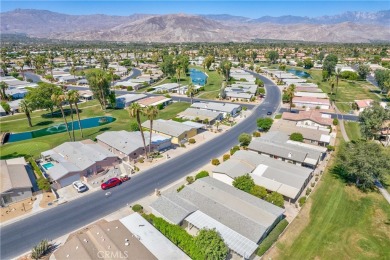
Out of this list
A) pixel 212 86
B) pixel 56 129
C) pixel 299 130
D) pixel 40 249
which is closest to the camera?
pixel 40 249

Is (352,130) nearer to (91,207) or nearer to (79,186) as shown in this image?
(91,207)

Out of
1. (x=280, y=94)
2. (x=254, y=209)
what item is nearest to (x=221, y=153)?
(x=254, y=209)

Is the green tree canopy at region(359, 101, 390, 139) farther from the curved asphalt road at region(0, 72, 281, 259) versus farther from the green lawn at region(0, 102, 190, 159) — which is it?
the green lawn at region(0, 102, 190, 159)

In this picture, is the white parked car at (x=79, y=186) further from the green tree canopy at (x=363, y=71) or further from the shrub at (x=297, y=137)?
the green tree canopy at (x=363, y=71)

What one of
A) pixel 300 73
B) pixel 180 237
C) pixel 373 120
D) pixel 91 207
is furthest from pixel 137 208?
pixel 300 73

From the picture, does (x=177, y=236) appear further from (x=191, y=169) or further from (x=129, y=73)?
A: (x=129, y=73)

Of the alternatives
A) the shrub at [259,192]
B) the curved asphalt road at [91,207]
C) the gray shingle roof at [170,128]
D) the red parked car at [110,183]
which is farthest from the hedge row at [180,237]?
the gray shingle roof at [170,128]
